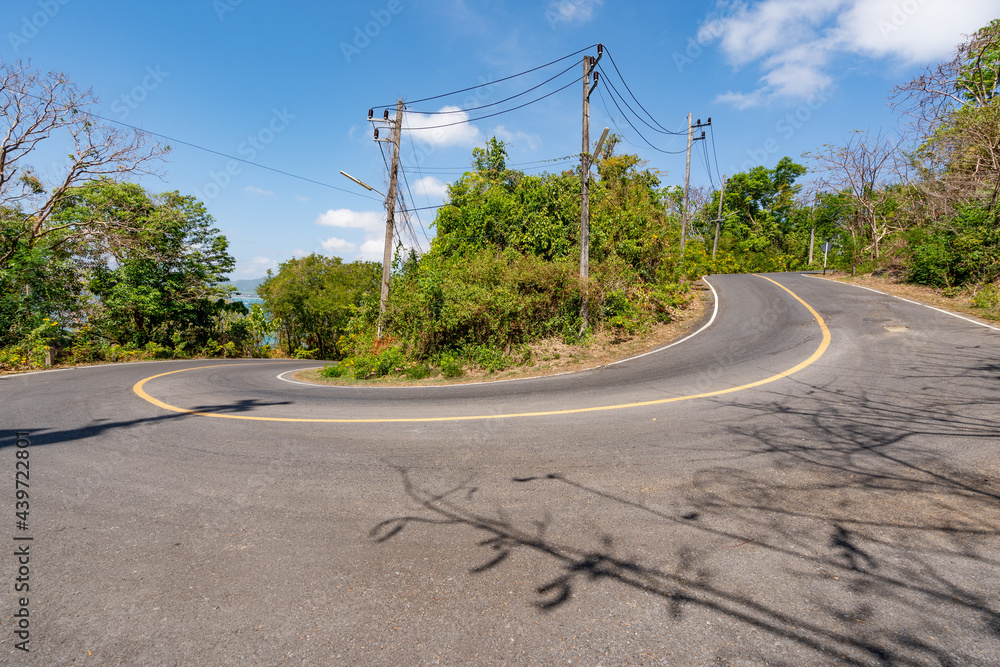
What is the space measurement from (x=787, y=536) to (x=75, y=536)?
494cm

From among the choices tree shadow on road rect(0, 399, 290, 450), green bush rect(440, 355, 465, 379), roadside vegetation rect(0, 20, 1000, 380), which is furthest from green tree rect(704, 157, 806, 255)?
tree shadow on road rect(0, 399, 290, 450)

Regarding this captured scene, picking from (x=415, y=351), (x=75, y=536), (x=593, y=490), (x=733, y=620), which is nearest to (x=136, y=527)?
(x=75, y=536)

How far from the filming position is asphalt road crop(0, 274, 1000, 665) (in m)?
2.08

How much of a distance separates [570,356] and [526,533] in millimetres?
9033

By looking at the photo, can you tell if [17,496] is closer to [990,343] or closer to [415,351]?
[415,351]

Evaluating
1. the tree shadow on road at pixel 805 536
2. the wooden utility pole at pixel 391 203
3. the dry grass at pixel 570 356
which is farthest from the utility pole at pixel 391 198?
the tree shadow on road at pixel 805 536

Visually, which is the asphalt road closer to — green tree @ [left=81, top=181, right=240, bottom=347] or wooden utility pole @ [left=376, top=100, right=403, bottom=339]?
wooden utility pole @ [left=376, top=100, right=403, bottom=339]

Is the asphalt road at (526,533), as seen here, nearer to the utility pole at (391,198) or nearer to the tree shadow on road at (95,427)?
the tree shadow on road at (95,427)

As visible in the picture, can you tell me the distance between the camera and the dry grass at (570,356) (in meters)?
10.7

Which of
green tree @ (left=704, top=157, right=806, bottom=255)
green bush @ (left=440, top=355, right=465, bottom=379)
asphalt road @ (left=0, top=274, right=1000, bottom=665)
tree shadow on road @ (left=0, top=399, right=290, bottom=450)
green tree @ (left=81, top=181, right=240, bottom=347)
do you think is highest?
green tree @ (left=704, top=157, right=806, bottom=255)

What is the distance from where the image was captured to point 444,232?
1917 centimetres

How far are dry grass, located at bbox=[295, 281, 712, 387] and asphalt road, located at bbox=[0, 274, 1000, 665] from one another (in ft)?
14.1

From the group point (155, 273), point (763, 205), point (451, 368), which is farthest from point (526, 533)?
point (763, 205)

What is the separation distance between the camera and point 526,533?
301cm
